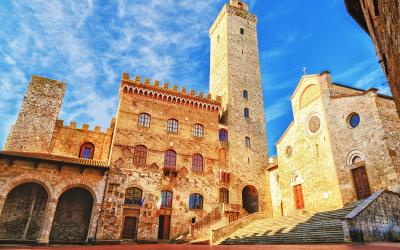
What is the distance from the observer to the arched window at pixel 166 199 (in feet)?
68.2

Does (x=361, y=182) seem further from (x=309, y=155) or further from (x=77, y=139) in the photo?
(x=77, y=139)

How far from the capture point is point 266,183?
82.6 feet

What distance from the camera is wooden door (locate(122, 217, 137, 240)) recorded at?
18.9 m

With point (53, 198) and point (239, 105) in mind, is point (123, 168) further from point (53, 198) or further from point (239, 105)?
point (239, 105)

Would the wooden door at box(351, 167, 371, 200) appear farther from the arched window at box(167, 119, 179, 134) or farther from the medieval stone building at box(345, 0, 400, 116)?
the arched window at box(167, 119, 179, 134)

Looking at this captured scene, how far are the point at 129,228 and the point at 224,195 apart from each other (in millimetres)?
8667

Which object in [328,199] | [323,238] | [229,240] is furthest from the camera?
[328,199]

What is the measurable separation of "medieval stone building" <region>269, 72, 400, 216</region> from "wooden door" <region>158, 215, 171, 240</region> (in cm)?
1002

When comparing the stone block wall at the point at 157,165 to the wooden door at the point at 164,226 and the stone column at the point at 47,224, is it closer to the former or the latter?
the wooden door at the point at 164,226

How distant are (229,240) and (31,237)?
14.0 m

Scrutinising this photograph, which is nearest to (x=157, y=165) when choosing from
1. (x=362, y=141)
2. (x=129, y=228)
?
(x=129, y=228)

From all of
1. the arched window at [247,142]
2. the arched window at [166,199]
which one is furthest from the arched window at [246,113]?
the arched window at [166,199]

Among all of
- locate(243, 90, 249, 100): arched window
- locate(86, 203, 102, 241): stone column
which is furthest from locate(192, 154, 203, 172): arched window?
locate(243, 90, 249, 100): arched window

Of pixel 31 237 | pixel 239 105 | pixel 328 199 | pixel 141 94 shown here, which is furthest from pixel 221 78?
pixel 31 237
